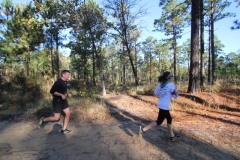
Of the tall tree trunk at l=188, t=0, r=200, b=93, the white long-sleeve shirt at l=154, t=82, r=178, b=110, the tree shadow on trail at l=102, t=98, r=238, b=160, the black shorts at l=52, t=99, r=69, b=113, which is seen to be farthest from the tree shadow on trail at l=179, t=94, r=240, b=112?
the black shorts at l=52, t=99, r=69, b=113

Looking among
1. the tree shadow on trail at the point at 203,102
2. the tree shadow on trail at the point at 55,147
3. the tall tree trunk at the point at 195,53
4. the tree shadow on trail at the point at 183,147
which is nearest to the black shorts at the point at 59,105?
the tree shadow on trail at the point at 55,147

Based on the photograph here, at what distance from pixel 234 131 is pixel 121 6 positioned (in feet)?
49.1

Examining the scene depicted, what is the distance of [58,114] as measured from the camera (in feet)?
21.5

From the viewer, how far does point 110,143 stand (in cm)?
570

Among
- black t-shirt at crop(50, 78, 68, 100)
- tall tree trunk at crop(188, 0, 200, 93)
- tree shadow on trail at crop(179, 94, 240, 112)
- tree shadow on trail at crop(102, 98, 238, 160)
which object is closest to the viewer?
tree shadow on trail at crop(102, 98, 238, 160)

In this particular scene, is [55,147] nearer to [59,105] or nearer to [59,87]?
[59,105]

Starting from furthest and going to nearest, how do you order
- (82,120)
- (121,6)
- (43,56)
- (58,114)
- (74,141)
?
(43,56), (121,6), (82,120), (58,114), (74,141)

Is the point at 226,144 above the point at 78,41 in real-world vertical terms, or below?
below

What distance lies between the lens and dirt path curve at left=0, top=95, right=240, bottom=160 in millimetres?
4938

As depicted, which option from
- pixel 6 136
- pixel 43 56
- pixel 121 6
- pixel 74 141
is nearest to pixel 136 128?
pixel 74 141

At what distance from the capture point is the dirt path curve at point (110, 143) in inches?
194

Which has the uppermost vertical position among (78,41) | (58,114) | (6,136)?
(78,41)

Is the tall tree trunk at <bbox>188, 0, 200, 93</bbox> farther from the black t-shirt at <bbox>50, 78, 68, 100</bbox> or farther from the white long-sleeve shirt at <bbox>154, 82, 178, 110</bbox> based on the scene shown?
the black t-shirt at <bbox>50, 78, 68, 100</bbox>

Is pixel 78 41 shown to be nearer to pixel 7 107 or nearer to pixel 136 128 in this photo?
pixel 7 107
